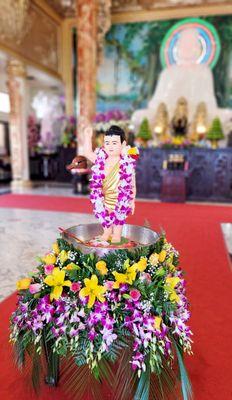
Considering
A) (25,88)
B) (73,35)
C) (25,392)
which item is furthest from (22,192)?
(25,392)

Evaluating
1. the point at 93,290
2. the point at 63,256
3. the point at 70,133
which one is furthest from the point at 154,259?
the point at 70,133

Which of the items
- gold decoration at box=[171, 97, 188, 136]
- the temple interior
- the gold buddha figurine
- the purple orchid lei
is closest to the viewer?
the purple orchid lei

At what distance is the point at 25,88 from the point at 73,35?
2.95 metres

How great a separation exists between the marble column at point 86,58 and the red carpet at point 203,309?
4.46 m

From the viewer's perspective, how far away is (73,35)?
11102 mm

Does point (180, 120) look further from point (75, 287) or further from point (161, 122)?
point (75, 287)

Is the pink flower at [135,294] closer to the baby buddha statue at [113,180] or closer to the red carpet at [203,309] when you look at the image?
the baby buddha statue at [113,180]

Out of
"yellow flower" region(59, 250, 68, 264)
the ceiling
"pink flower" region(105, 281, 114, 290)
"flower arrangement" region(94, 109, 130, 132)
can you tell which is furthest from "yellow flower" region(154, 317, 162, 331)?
the ceiling

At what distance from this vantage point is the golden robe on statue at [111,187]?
1.56 m

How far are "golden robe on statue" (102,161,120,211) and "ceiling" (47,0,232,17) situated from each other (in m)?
10.6

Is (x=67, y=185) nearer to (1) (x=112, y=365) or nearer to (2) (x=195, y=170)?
(2) (x=195, y=170)

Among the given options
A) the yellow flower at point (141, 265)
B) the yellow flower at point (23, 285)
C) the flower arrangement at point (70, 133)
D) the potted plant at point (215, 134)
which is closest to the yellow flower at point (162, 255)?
the yellow flower at point (141, 265)

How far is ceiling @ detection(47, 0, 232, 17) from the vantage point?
9992 mm

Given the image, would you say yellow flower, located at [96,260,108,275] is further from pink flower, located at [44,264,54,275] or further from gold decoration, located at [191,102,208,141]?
gold decoration, located at [191,102,208,141]
